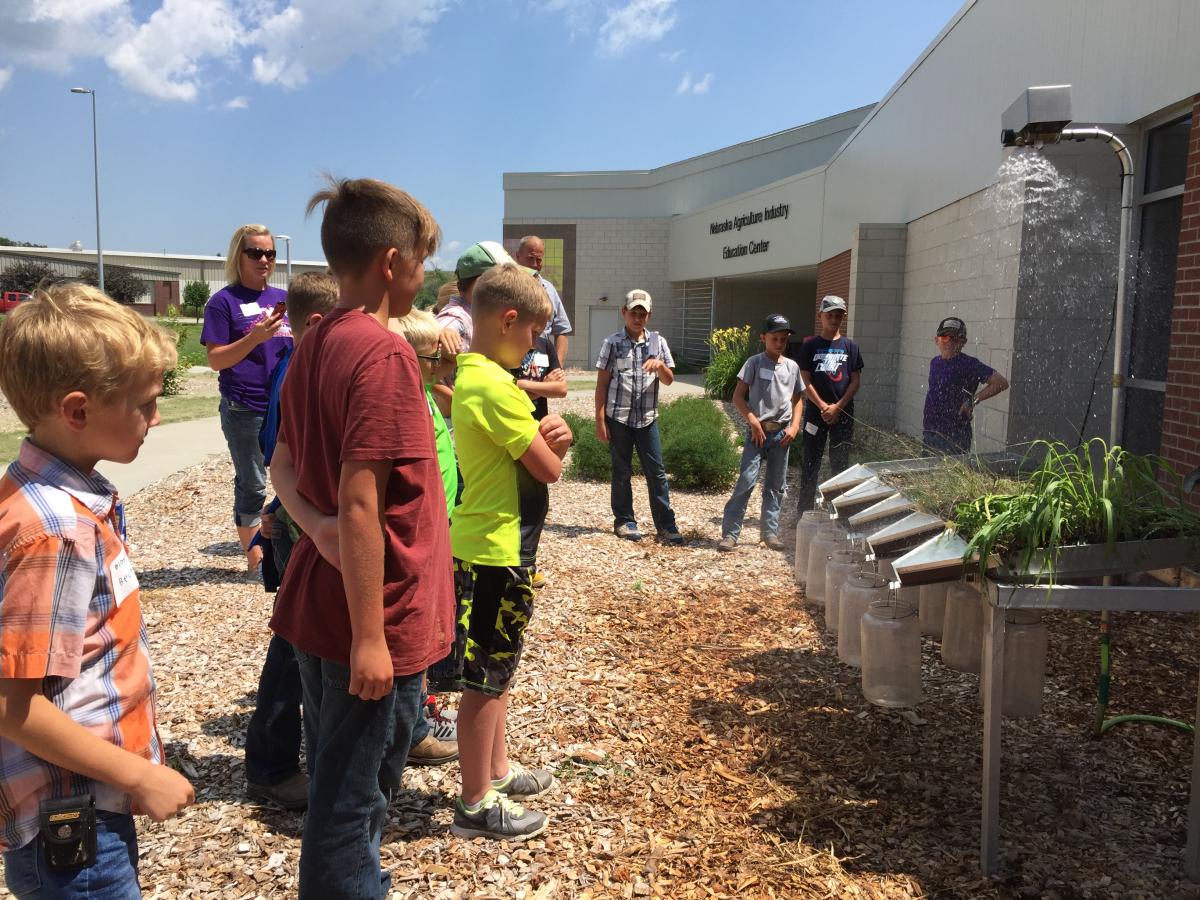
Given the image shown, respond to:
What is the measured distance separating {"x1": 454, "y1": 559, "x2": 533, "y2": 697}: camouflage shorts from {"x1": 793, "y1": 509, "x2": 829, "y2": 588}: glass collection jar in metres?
2.96

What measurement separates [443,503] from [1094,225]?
718 centimetres

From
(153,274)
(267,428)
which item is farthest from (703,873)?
(153,274)

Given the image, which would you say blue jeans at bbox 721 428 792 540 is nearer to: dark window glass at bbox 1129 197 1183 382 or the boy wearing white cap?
the boy wearing white cap

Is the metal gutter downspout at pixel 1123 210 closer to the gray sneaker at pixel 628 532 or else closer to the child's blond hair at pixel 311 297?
the child's blond hair at pixel 311 297

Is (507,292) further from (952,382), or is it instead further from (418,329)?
(952,382)

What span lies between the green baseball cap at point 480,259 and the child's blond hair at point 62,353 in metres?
2.52

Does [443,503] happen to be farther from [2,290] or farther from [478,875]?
[2,290]

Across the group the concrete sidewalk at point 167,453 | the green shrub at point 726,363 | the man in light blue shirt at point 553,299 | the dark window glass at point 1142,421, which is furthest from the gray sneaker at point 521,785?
the green shrub at point 726,363

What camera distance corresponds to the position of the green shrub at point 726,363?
811 inches

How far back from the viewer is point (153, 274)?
8981 centimetres

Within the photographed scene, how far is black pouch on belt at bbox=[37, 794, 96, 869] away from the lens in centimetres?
154

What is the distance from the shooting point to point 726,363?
20844 mm

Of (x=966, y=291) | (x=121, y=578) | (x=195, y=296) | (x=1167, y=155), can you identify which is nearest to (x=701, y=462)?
(x=966, y=291)

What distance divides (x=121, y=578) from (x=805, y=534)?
178 inches
